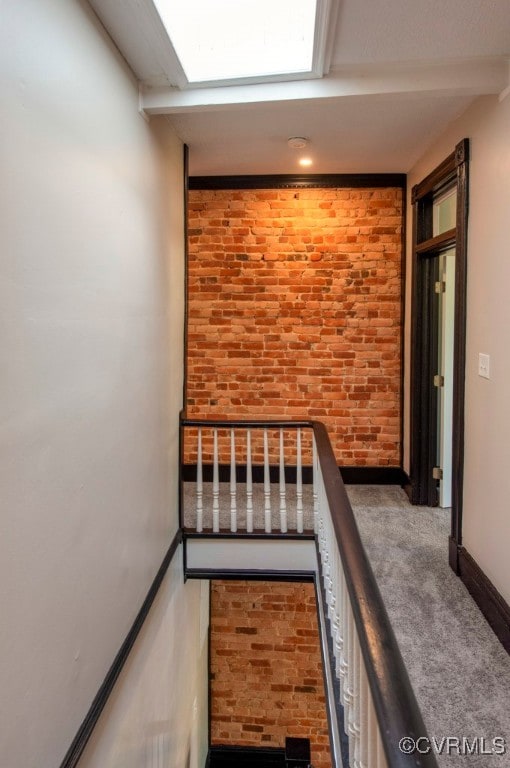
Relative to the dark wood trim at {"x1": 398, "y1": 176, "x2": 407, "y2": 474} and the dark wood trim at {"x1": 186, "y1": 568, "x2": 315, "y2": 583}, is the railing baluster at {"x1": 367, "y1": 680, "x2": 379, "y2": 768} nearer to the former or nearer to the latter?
the dark wood trim at {"x1": 186, "y1": 568, "x2": 315, "y2": 583}

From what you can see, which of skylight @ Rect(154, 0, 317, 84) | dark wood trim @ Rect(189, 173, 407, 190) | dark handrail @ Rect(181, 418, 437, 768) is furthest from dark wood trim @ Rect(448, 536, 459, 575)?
dark wood trim @ Rect(189, 173, 407, 190)

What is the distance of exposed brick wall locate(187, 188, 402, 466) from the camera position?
160 inches

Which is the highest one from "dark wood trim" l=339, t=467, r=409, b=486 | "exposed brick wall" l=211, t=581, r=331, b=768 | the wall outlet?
the wall outlet

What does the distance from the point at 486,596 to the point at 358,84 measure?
8.26ft

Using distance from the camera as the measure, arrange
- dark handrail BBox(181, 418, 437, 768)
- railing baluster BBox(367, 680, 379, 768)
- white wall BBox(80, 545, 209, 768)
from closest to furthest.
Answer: dark handrail BBox(181, 418, 437, 768), railing baluster BBox(367, 680, 379, 768), white wall BBox(80, 545, 209, 768)

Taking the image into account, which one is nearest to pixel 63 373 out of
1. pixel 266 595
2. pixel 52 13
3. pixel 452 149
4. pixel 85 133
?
pixel 85 133

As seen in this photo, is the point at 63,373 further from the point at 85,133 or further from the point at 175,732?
the point at 175,732

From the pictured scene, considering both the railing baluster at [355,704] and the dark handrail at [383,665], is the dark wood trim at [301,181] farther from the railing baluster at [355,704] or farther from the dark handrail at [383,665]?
the railing baluster at [355,704]

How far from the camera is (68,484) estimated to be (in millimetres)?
1603

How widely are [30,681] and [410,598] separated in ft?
6.40

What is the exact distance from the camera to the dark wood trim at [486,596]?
2.22 meters

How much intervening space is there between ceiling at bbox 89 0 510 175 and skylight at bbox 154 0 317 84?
0.25 feet

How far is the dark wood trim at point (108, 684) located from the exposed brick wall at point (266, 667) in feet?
6.79

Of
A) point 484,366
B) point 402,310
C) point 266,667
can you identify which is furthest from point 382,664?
point 266,667
